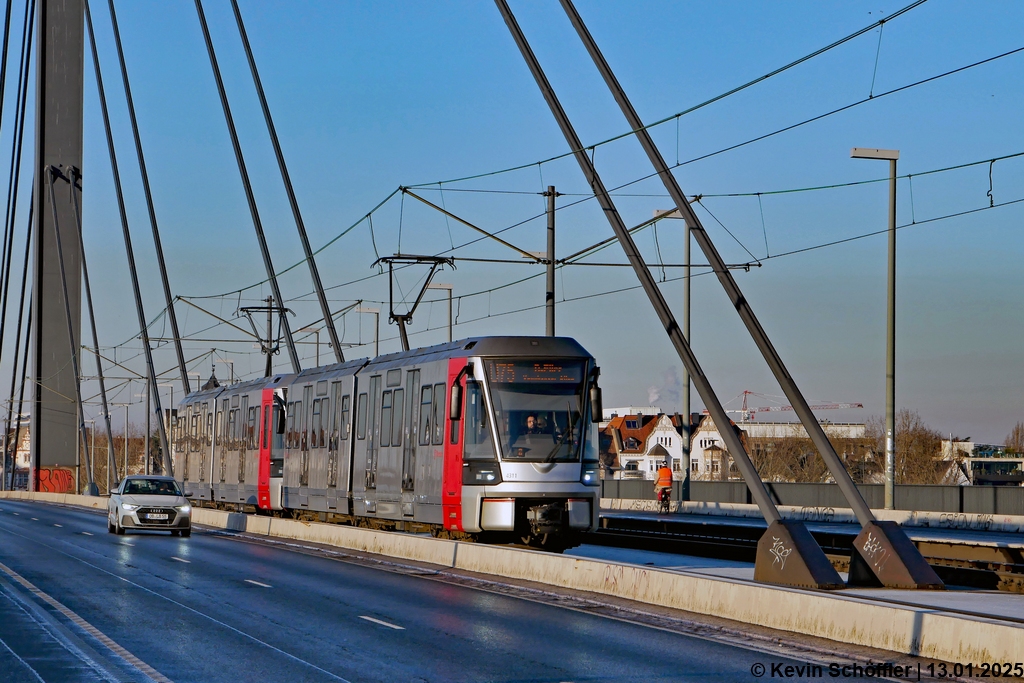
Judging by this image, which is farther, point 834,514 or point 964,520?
point 834,514

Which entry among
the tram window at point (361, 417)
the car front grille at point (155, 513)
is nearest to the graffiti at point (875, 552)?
the tram window at point (361, 417)

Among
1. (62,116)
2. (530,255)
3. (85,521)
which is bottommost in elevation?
(85,521)

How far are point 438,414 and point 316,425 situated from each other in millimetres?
9123

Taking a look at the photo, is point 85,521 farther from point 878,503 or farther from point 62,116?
point 62,116

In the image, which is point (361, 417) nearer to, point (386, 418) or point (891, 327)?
point (386, 418)

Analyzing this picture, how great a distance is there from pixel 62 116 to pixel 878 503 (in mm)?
45973

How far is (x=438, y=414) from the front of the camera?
2456cm

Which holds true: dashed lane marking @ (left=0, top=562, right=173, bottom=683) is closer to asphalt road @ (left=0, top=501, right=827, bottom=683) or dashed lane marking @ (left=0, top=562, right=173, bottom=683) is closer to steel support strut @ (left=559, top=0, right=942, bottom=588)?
asphalt road @ (left=0, top=501, right=827, bottom=683)

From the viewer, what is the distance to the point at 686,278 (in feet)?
135

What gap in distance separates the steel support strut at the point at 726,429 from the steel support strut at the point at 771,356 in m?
0.82

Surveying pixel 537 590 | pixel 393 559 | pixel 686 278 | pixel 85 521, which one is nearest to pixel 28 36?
pixel 85 521

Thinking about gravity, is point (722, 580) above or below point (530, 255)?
below

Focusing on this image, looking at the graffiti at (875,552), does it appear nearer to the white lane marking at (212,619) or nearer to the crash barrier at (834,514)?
the white lane marking at (212,619)

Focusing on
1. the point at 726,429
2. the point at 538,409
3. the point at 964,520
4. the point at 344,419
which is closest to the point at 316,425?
the point at 344,419
